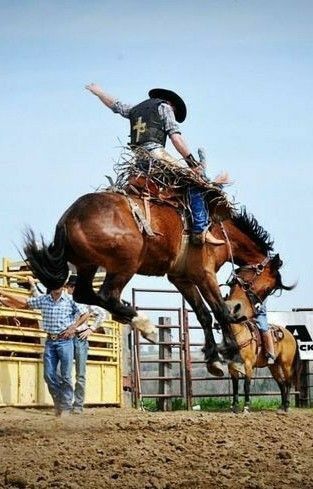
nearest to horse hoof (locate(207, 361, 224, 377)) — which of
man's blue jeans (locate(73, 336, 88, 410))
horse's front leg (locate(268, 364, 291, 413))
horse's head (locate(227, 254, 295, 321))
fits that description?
horse's head (locate(227, 254, 295, 321))

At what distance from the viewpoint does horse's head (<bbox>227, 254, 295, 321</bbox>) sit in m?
9.48

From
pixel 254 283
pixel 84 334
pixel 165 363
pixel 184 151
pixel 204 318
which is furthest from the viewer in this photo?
pixel 165 363

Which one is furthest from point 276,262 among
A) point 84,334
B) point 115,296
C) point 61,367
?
point 84,334

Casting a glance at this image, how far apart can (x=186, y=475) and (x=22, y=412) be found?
7231mm

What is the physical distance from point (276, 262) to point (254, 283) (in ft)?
1.33

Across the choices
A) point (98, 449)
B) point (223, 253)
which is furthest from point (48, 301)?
point (98, 449)

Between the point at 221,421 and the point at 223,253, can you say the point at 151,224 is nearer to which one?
the point at 223,253

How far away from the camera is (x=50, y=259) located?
25.2 ft

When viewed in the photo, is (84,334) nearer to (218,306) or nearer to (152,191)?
(218,306)

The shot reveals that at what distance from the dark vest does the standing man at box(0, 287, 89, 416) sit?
11.0 ft

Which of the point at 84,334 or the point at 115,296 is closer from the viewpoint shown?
the point at 115,296

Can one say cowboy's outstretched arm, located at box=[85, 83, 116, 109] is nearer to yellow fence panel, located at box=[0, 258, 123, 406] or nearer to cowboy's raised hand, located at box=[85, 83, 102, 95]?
cowboy's raised hand, located at box=[85, 83, 102, 95]

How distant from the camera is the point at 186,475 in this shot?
5.60m

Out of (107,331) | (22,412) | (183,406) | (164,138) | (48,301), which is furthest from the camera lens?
(183,406)
